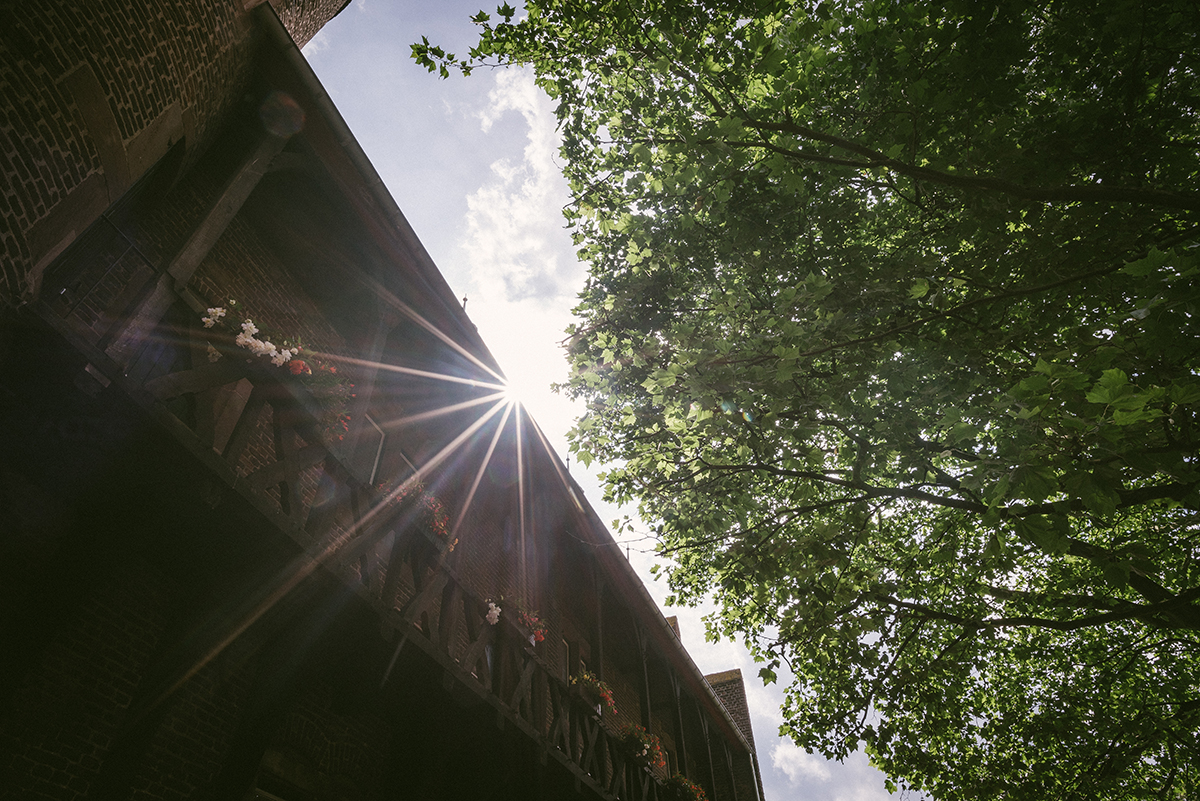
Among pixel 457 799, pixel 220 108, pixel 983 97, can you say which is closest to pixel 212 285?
pixel 220 108

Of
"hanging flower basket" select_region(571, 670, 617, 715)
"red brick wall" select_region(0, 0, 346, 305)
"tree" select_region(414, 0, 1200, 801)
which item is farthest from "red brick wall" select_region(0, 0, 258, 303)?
"hanging flower basket" select_region(571, 670, 617, 715)

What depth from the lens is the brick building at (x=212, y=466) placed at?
3.51 metres

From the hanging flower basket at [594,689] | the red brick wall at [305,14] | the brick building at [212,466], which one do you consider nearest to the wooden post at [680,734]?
the hanging flower basket at [594,689]

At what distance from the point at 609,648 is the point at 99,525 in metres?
12.0

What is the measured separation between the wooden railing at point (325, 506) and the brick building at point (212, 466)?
0.09ft

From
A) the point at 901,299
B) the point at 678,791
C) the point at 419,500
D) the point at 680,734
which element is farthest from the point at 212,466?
the point at 680,734

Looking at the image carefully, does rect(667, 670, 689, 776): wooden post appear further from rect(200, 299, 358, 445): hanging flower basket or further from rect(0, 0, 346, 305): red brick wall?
rect(0, 0, 346, 305): red brick wall

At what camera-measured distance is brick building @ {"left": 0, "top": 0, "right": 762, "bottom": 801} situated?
351 cm

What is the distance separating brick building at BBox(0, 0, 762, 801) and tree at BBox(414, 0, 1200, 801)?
226cm

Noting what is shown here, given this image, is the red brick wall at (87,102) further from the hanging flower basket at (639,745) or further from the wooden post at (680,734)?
the wooden post at (680,734)

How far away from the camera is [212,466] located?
3.40m

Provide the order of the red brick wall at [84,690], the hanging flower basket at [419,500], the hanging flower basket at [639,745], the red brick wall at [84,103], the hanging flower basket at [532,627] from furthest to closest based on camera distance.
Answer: the hanging flower basket at [639,745] < the hanging flower basket at [532,627] < the hanging flower basket at [419,500] < the red brick wall at [84,103] < the red brick wall at [84,690]

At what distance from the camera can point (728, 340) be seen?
5254 millimetres

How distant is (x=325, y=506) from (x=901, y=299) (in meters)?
5.04
